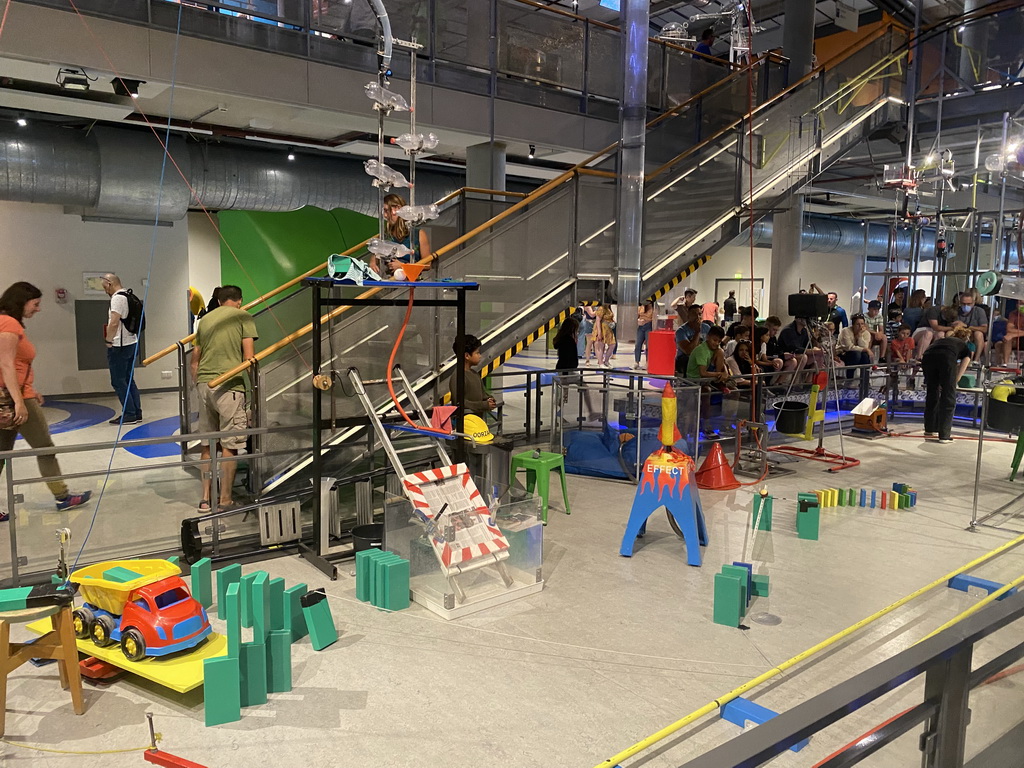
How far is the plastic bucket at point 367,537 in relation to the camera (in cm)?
492

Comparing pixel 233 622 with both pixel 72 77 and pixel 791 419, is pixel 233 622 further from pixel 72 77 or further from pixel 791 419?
pixel 791 419

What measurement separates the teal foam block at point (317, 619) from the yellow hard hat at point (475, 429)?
1.50 m

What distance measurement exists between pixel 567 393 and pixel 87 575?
4.23m

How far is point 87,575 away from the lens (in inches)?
144

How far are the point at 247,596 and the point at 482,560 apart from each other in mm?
1298

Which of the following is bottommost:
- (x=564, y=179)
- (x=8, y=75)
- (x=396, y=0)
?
(x=564, y=179)

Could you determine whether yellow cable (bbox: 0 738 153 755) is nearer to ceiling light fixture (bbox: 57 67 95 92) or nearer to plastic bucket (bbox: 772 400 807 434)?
ceiling light fixture (bbox: 57 67 95 92)

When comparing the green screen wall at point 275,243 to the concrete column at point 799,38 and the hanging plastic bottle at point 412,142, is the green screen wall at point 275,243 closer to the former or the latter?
the hanging plastic bottle at point 412,142

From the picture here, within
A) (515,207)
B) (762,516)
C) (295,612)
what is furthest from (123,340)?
(762,516)

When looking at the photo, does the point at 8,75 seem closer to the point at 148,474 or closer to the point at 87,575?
the point at 148,474

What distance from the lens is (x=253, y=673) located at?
3.22 m

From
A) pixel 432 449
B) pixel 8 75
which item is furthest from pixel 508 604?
pixel 8 75

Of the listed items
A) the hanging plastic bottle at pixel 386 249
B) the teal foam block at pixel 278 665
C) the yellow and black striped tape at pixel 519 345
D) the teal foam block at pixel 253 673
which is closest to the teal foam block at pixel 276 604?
the teal foam block at pixel 278 665

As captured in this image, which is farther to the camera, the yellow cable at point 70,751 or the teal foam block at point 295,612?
the teal foam block at point 295,612
